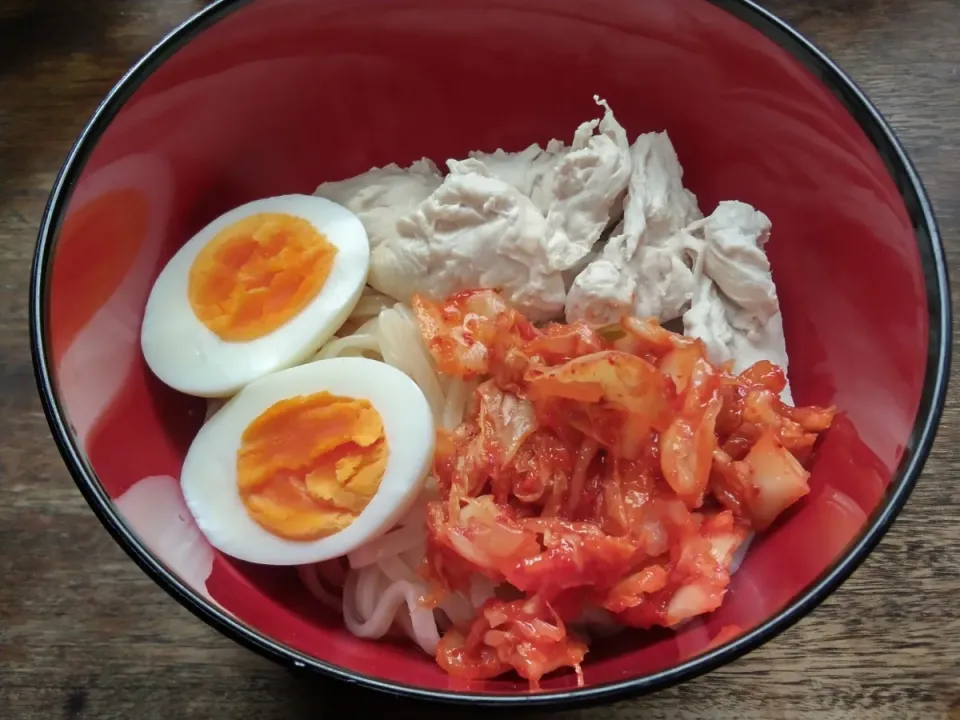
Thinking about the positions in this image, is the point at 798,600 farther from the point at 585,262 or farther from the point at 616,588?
the point at 585,262

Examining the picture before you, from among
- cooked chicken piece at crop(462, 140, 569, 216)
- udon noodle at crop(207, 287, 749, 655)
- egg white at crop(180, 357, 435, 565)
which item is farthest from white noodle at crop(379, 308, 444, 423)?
cooked chicken piece at crop(462, 140, 569, 216)

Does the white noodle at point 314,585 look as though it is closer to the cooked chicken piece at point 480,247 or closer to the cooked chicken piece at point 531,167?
the cooked chicken piece at point 480,247

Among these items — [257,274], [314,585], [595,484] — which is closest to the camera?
[595,484]

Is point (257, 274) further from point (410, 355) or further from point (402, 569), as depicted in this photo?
point (402, 569)

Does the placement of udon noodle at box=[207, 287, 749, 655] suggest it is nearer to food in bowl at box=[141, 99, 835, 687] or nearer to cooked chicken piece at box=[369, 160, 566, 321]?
food in bowl at box=[141, 99, 835, 687]

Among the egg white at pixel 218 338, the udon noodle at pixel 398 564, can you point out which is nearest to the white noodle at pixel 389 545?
the udon noodle at pixel 398 564

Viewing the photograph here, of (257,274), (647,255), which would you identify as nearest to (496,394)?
(647,255)
